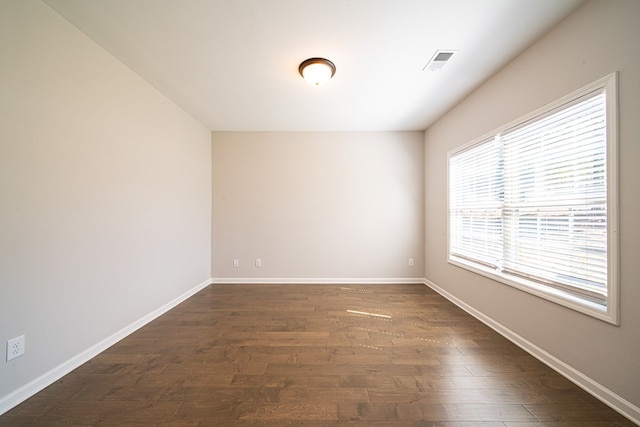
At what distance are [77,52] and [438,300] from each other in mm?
4625

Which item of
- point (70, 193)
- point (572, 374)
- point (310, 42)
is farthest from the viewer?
point (310, 42)

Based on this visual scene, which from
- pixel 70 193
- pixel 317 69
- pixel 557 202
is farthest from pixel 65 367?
pixel 557 202

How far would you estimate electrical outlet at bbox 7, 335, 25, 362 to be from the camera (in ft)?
4.54

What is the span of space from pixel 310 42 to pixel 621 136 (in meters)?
2.24

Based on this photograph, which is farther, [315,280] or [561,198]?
[315,280]

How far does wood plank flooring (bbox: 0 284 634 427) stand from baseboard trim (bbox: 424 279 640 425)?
0.05 meters

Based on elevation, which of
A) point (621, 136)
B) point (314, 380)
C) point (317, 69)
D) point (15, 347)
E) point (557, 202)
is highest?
point (317, 69)

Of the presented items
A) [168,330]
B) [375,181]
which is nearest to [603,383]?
[375,181]

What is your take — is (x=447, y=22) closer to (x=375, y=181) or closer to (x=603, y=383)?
(x=375, y=181)

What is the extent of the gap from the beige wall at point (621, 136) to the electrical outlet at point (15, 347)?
374 cm

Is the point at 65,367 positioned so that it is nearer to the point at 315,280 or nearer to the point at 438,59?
the point at 315,280

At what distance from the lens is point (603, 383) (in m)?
1.44

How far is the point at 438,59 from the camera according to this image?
2.11 metres

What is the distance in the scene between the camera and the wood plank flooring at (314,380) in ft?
4.42
